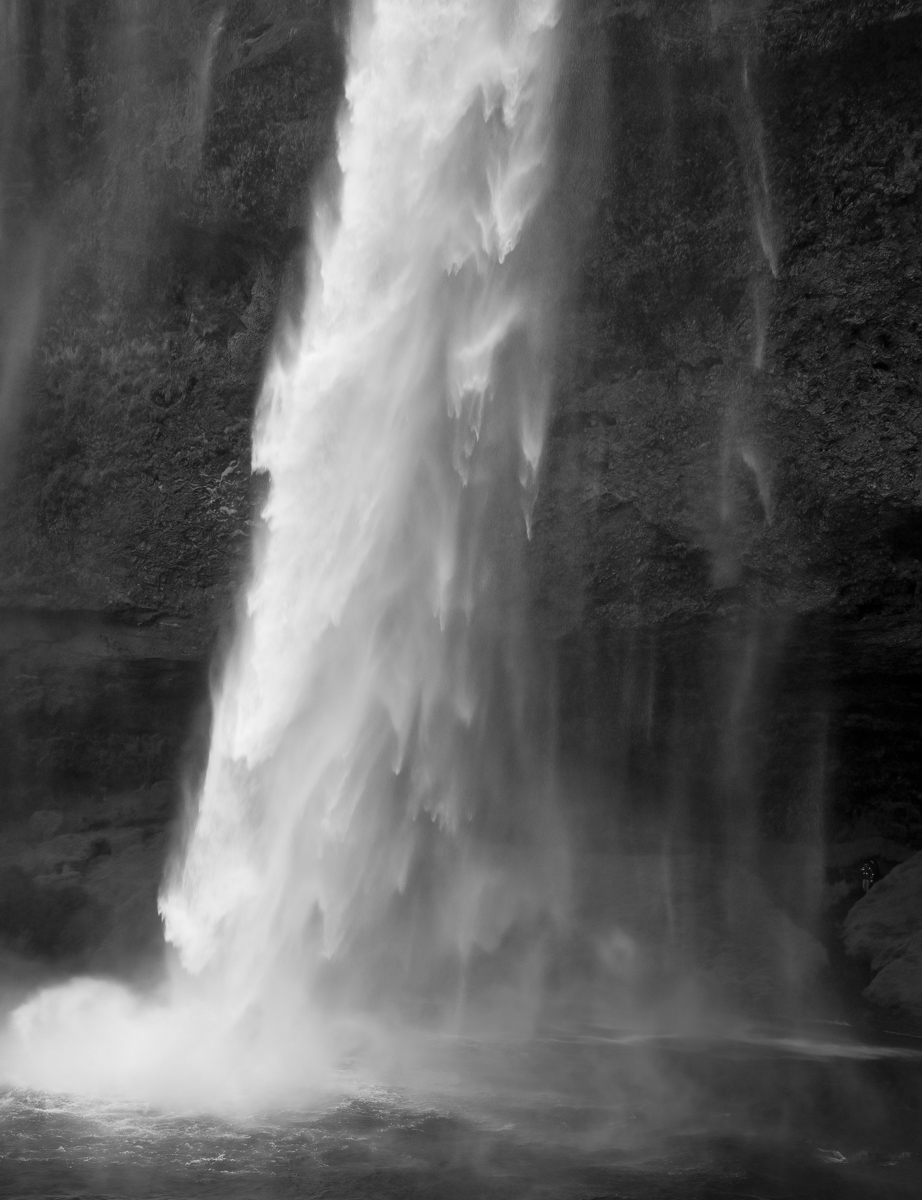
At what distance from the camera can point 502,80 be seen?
47.0 ft

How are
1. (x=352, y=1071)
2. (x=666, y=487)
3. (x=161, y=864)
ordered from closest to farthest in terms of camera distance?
(x=352, y=1071) < (x=666, y=487) < (x=161, y=864)

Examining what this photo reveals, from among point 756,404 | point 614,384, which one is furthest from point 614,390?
point 756,404

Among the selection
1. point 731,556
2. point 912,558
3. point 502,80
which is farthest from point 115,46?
point 912,558

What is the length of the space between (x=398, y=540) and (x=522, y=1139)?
7194 mm

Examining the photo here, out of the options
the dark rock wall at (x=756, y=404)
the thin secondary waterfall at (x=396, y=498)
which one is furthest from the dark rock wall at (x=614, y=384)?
the thin secondary waterfall at (x=396, y=498)

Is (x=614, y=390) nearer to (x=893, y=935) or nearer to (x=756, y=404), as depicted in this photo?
(x=756, y=404)

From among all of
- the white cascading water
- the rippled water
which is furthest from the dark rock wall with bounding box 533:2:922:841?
the rippled water

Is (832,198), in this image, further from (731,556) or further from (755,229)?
(731,556)

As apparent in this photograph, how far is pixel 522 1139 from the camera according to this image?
8.68 metres

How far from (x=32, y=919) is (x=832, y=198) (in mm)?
12593

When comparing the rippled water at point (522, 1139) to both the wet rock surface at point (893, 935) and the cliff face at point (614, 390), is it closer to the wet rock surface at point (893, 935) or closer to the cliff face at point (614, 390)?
the wet rock surface at point (893, 935)

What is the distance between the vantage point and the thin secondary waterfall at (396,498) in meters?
13.9

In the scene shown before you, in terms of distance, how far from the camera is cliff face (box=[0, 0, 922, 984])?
1333cm

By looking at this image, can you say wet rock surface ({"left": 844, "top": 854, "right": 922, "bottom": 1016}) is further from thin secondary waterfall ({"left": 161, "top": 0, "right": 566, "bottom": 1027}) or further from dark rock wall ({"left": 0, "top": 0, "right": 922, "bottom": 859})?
thin secondary waterfall ({"left": 161, "top": 0, "right": 566, "bottom": 1027})
